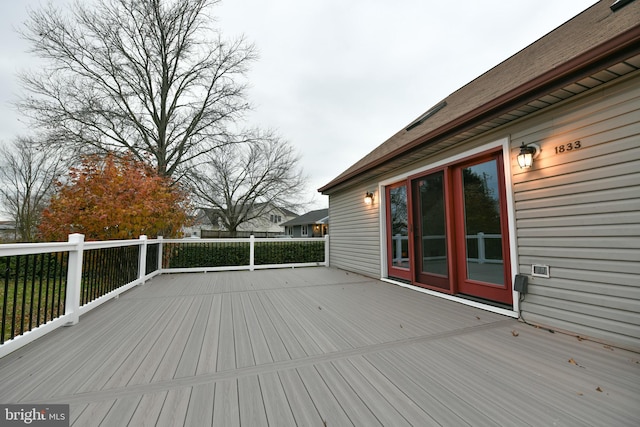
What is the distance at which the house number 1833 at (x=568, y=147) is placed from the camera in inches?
91.4

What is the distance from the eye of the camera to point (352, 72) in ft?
30.3

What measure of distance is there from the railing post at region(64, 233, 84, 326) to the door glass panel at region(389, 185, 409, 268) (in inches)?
184

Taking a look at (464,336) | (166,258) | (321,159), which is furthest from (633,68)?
(321,159)

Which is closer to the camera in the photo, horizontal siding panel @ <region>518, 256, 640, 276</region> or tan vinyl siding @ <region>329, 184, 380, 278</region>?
horizontal siding panel @ <region>518, 256, 640, 276</region>

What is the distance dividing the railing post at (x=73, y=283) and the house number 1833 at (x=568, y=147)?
513cm

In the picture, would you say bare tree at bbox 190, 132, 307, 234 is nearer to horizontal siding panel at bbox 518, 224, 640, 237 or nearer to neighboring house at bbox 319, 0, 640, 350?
neighboring house at bbox 319, 0, 640, 350

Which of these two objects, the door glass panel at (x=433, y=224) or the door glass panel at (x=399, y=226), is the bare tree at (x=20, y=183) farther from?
the door glass panel at (x=433, y=224)

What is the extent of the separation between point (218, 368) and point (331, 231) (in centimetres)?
578

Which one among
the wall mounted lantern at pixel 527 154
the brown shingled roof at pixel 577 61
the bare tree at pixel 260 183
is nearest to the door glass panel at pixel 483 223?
the wall mounted lantern at pixel 527 154

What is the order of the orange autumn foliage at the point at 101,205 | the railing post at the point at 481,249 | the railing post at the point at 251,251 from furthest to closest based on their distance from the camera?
the railing post at the point at 251,251 → the orange autumn foliage at the point at 101,205 → the railing post at the point at 481,249

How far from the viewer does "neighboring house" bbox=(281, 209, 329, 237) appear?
23019mm

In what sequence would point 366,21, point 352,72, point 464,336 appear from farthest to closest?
1. point 352,72
2. point 366,21
3. point 464,336

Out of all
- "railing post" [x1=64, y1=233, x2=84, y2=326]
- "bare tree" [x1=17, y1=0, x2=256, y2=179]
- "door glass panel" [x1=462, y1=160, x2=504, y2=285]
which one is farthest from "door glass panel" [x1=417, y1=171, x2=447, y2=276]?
"bare tree" [x1=17, y1=0, x2=256, y2=179]

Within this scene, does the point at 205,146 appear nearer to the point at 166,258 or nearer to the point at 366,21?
the point at 166,258
